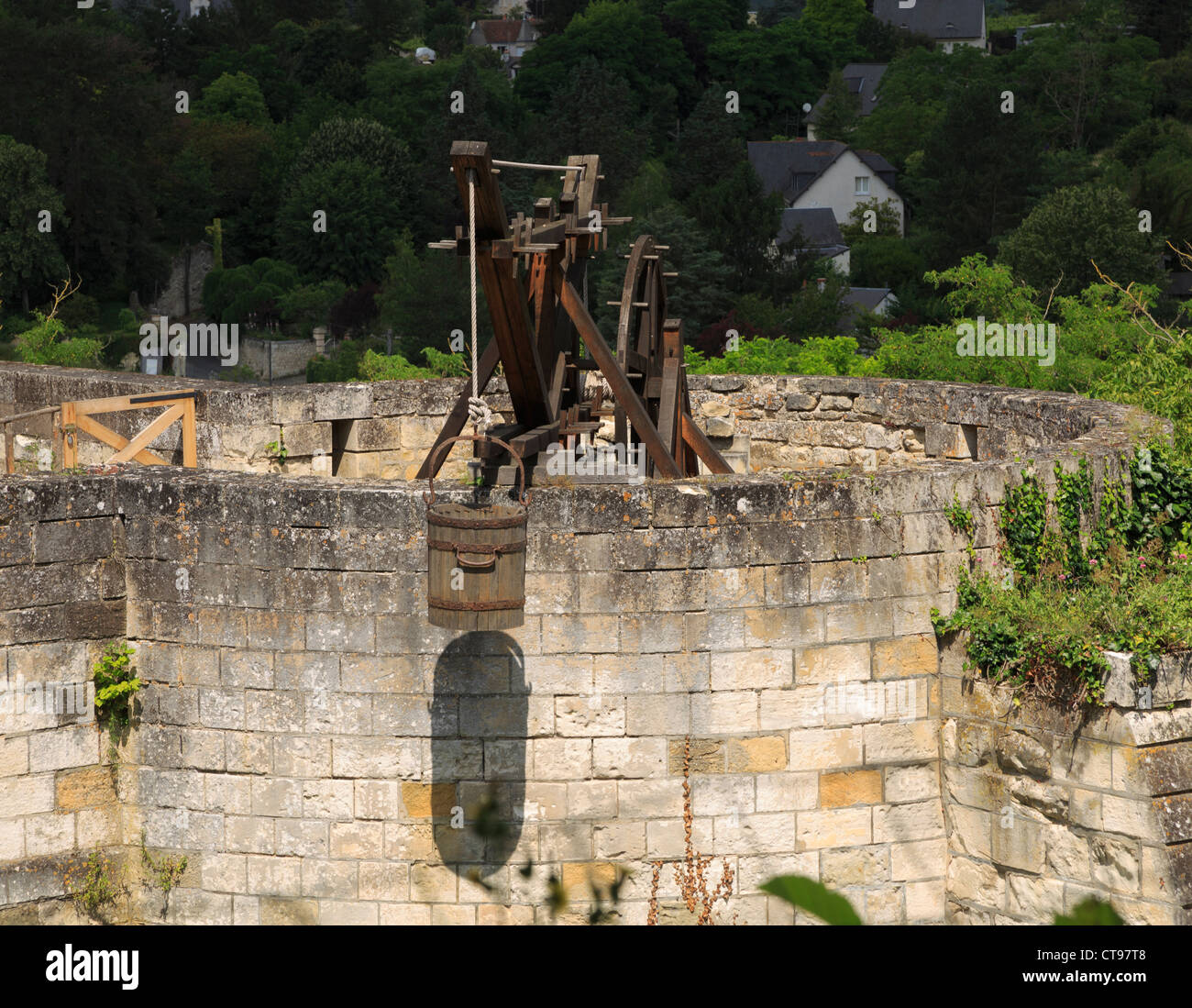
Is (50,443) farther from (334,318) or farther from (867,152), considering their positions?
(867,152)

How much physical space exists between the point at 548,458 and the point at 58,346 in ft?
33.3

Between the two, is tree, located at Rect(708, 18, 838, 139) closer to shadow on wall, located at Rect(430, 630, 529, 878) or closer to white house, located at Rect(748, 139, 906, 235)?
white house, located at Rect(748, 139, 906, 235)

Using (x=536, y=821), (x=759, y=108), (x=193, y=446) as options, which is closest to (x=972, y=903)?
(x=536, y=821)

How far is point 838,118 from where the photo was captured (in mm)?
85562

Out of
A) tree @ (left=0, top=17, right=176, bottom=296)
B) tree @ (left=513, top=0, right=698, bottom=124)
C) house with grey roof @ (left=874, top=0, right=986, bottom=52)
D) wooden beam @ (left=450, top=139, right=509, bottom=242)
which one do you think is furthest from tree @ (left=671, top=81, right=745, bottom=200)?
wooden beam @ (left=450, top=139, right=509, bottom=242)

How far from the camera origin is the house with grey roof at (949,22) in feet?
337

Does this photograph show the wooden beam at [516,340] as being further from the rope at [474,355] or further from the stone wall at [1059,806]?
the stone wall at [1059,806]

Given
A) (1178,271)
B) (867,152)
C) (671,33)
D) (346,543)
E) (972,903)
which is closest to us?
(346,543)

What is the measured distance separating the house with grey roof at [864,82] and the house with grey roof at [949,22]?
32.6ft

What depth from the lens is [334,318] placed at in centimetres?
5862

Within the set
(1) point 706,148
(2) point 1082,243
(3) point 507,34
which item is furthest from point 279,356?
(3) point 507,34

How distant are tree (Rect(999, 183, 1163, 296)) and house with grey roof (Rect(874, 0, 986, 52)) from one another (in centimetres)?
5424

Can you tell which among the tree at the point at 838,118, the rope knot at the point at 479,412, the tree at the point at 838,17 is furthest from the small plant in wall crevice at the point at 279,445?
the tree at the point at 838,17

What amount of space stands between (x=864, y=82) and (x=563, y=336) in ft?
278
